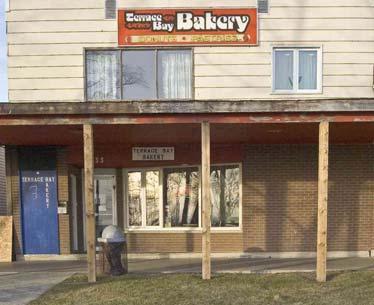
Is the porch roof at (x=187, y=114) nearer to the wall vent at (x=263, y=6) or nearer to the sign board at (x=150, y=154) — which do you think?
the sign board at (x=150, y=154)

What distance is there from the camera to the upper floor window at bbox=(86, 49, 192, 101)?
508 inches

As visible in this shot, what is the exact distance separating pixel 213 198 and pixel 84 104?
17.1 ft

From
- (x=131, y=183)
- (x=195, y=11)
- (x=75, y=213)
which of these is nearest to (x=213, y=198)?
(x=131, y=183)

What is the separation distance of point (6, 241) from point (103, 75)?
15.0ft

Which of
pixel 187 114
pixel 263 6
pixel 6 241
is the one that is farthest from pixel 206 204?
pixel 6 241

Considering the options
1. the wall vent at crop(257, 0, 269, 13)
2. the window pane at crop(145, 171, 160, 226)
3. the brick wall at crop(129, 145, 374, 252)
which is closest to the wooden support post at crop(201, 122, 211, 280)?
the brick wall at crop(129, 145, 374, 252)

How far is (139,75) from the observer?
13.0m

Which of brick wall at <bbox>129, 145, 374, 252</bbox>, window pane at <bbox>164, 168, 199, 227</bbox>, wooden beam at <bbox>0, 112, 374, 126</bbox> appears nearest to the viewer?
wooden beam at <bbox>0, 112, 374, 126</bbox>

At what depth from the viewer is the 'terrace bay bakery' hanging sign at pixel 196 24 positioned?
12.7m

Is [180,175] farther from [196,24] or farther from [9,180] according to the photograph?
[9,180]

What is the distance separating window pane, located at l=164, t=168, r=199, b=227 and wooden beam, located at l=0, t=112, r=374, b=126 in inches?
162

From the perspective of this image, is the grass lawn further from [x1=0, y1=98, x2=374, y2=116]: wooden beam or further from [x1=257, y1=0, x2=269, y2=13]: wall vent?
[x1=257, y1=0, x2=269, y2=13]: wall vent

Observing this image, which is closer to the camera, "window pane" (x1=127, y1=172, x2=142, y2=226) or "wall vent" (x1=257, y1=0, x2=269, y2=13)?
"wall vent" (x1=257, y1=0, x2=269, y2=13)

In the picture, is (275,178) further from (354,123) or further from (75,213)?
(75,213)
